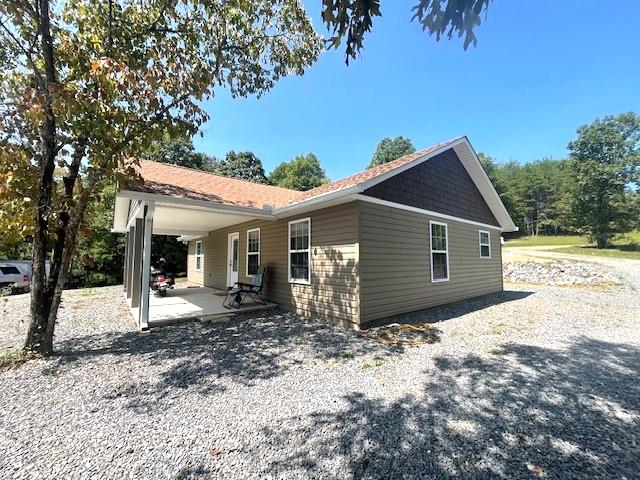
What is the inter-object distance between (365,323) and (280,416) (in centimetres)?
327

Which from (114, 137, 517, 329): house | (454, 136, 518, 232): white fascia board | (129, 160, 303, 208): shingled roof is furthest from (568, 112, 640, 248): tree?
(129, 160, 303, 208): shingled roof

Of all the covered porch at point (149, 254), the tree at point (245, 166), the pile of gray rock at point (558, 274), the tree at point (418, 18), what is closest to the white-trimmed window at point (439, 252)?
the covered porch at point (149, 254)

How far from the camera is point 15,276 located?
1267 centimetres

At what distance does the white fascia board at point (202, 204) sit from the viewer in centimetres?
510

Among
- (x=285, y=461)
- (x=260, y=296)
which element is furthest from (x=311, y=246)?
(x=285, y=461)

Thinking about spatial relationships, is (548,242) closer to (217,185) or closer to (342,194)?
(342,194)

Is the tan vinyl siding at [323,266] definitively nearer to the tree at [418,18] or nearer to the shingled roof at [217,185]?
the shingled roof at [217,185]

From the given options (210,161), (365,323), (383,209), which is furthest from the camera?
(210,161)

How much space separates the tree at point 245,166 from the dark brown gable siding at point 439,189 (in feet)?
79.9

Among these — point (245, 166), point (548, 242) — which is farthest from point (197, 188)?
point (548, 242)

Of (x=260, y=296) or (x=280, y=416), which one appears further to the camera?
(x=260, y=296)

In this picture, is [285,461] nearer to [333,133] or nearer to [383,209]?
[383,209]

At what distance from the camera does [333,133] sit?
2048 cm

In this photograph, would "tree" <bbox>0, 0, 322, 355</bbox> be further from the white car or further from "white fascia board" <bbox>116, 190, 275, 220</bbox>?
the white car
